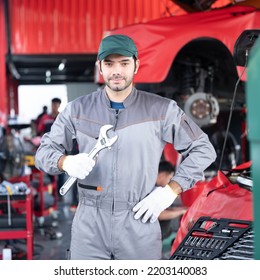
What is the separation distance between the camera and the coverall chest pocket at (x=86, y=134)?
2.46 m

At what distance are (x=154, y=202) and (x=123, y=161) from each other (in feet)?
0.67

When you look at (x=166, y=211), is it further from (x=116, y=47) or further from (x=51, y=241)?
(x=116, y=47)

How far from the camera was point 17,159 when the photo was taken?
5422 mm

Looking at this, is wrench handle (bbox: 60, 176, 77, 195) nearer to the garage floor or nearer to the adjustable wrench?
the adjustable wrench

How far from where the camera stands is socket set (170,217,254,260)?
1.95 m

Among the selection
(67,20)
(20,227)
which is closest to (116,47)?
(20,227)

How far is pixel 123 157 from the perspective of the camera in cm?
242

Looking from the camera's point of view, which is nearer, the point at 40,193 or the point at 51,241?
the point at 51,241

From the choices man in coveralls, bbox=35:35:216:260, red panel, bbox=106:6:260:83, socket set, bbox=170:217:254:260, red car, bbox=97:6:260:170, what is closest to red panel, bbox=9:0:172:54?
red car, bbox=97:6:260:170

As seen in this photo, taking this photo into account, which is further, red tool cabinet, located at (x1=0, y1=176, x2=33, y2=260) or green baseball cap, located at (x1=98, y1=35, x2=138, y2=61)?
red tool cabinet, located at (x1=0, y1=176, x2=33, y2=260)

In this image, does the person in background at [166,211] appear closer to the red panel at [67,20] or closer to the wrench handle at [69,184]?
the wrench handle at [69,184]
